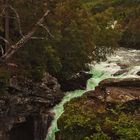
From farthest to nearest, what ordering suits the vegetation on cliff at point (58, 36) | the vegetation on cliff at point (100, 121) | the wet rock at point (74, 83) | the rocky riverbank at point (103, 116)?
the wet rock at point (74, 83) < the vegetation on cliff at point (58, 36) < the rocky riverbank at point (103, 116) < the vegetation on cliff at point (100, 121)

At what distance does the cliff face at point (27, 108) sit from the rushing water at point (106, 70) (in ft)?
1.64

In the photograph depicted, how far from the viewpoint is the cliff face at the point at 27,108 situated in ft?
86.4

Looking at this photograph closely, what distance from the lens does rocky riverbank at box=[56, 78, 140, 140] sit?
20828mm

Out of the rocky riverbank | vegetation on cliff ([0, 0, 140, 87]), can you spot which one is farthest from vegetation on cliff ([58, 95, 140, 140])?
vegetation on cliff ([0, 0, 140, 87])

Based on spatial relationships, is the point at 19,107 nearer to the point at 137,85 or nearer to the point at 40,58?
the point at 40,58

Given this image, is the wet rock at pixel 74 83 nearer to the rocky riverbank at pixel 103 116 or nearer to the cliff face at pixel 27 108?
the cliff face at pixel 27 108

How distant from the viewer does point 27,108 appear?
26953 millimetres

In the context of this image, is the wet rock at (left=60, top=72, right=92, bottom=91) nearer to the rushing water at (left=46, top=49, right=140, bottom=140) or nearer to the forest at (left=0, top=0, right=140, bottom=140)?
the forest at (left=0, top=0, right=140, bottom=140)

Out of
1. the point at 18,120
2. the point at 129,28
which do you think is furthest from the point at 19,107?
the point at 129,28

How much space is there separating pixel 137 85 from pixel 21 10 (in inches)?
319

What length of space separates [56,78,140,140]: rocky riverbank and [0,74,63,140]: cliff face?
407 centimetres

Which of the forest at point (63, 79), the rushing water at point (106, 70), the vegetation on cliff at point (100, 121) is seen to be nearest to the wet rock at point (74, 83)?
the forest at point (63, 79)

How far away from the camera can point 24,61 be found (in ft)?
93.0

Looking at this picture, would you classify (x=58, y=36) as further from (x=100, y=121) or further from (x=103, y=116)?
(x=100, y=121)
